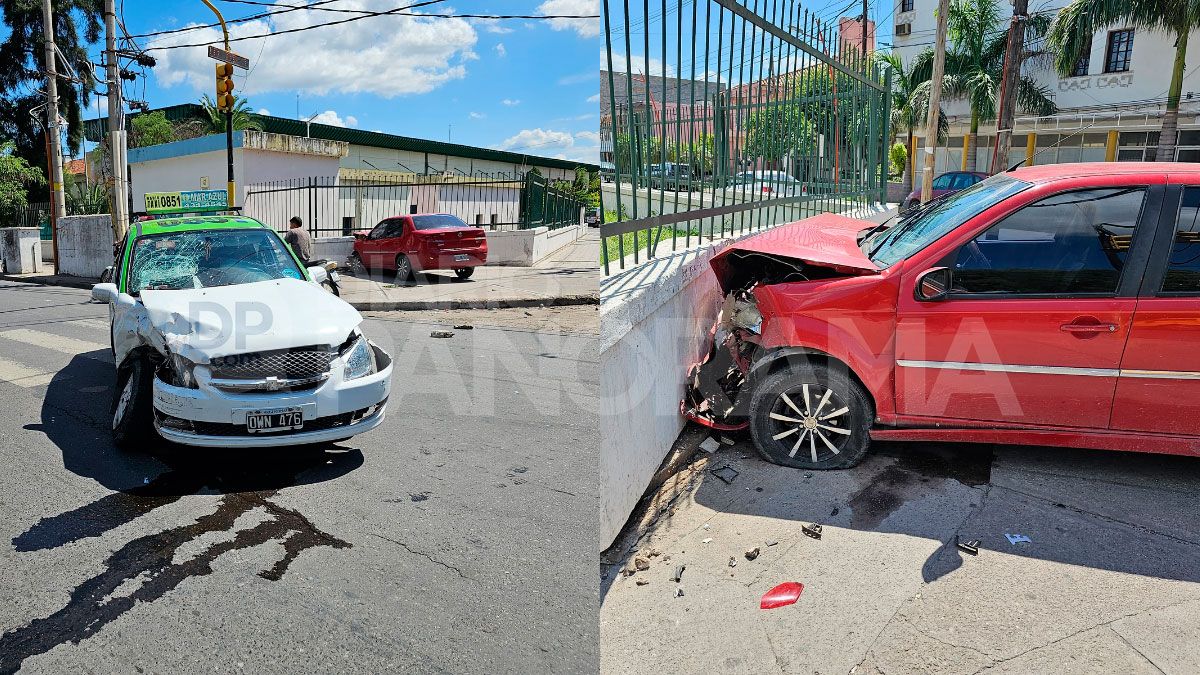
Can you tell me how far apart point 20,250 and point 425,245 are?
Result: 1451cm

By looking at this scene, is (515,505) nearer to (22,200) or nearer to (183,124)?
(22,200)

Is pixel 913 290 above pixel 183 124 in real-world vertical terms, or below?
below

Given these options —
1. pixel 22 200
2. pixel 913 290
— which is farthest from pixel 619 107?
pixel 22 200

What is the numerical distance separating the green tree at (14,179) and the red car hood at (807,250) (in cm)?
3749

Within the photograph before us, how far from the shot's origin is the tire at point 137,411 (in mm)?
5285

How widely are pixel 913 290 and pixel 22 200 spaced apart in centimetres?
3910

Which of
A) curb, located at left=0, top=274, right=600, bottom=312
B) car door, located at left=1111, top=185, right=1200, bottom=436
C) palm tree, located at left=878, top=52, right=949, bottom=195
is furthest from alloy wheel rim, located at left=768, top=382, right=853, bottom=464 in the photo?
palm tree, located at left=878, top=52, right=949, bottom=195

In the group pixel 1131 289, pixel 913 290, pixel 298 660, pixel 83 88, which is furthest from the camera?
pixel 83 88

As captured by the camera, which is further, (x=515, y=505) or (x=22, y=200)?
(x=22, y=200)

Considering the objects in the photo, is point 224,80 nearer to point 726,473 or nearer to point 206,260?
point 206,260

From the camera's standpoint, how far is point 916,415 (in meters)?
4.45

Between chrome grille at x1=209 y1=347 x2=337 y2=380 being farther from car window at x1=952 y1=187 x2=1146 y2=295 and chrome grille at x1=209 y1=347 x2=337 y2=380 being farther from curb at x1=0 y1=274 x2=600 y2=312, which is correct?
curb at x1=0 y1=274 x2=600 y2=312

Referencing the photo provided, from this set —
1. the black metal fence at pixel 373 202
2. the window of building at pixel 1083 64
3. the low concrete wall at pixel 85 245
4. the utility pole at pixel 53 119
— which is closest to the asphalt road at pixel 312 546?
the black metal fence at pixel 373 202

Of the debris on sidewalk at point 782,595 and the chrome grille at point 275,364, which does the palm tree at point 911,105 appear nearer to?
the chrome grille at point 275,364
